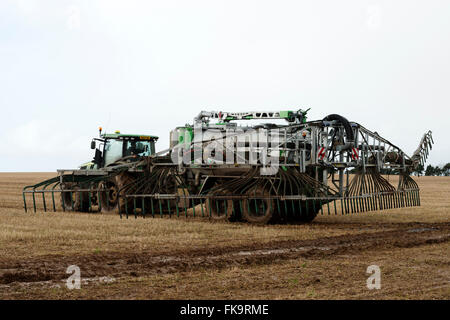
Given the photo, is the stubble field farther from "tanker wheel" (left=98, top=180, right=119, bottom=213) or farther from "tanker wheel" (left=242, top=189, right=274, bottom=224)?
"tanker wheel" (left=98, top=180, right=119, bottom=213)

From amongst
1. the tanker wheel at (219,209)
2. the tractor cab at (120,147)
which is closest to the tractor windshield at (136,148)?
the tractor cab at (120,147)

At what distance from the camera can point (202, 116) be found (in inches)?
657

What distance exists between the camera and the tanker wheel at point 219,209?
1394 centimetres

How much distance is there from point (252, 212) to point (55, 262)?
6824 mm

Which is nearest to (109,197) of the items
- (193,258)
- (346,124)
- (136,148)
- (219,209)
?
(136,148)

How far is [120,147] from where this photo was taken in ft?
59.1

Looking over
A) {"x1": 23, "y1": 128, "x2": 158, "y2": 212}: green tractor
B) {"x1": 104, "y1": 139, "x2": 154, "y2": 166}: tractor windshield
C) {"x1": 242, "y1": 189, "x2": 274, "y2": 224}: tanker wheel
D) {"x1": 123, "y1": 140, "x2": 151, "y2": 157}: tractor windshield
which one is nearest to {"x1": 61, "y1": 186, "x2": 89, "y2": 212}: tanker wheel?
{"x1": 23, "y1": 128, "x2": 158, "y2": 212}: green tractor

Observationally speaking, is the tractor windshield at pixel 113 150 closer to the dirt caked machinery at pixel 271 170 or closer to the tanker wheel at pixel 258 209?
the dirt caked machinery at pixel 271 170

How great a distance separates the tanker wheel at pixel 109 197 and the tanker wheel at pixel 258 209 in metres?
4.80

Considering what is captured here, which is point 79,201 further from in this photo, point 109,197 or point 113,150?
point 113,150

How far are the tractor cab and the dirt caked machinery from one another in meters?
1.49

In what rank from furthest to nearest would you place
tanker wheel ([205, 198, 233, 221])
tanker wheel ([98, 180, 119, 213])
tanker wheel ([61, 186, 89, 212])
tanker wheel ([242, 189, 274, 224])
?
1. tanker wheel ([61, 186, 89, 212])
2. tanker wheel ([98, 180, 119, 213])
3. tanker wheel ([205, 198, 233, 221])
4. tanker wheel ([242, 189, 274, 224])

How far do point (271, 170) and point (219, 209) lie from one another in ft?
6.65

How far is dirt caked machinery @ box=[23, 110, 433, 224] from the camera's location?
13.0 m
